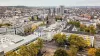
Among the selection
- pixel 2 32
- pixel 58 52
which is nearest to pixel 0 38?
pixel 2 32

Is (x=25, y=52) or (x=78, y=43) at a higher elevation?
(x=25, y=52)

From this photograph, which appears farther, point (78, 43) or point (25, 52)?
point (78, 43)

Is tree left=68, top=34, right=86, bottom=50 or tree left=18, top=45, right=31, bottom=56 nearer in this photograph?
tree left=18, top=45, right=31, bottom=56

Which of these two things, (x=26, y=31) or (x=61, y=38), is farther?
(x=26, y=31)

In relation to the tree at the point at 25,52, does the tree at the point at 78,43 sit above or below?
below

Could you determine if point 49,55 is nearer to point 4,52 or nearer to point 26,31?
point 4,52

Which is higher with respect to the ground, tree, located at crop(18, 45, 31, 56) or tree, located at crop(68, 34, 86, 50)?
tree, located at crop(18, 45, 31, 56)

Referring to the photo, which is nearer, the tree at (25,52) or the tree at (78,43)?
the tree at (25,52)

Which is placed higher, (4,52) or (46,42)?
(4,52)

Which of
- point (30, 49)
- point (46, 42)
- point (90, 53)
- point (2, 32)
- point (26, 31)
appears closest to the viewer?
point (30, 49)

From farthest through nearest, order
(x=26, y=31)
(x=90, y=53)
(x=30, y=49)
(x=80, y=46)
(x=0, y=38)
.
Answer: (x=26, y=31)
(x=0, y=38)
(x=80, y=46)
(x=90, y=53)
(x=30, y=49)
